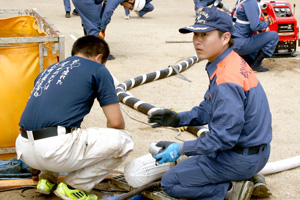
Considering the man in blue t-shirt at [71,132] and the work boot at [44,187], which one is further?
the work boot at [44,187]

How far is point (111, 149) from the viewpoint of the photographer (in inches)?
125

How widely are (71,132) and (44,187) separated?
49 centimetres

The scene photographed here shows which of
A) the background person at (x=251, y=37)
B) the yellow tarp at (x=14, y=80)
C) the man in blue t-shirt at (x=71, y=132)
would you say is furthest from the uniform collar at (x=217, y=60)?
the background person at (x=251, y=37)

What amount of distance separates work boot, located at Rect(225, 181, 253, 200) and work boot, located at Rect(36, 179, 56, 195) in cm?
132

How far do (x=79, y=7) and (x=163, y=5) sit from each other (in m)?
8.30

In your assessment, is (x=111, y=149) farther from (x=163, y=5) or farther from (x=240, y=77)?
(x=163, y=5)

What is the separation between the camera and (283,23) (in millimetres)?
7812

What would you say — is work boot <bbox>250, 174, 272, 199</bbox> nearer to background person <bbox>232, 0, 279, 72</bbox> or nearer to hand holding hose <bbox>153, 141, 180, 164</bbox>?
hand holding hose <bbox>153, 141, 180, 164</bbox>

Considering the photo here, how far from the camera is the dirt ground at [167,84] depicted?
4223mm

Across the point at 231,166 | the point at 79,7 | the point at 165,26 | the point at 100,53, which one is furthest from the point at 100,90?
the point at 165,26

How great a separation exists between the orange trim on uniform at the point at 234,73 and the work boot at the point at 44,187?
1.49 metres

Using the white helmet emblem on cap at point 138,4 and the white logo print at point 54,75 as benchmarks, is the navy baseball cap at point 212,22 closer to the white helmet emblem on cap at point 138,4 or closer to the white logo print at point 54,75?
the white logo print at point 54,75

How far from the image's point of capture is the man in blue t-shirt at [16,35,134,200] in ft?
10.2

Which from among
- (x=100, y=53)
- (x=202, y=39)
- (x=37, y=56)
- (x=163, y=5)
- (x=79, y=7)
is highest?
(x=202, y=39)
